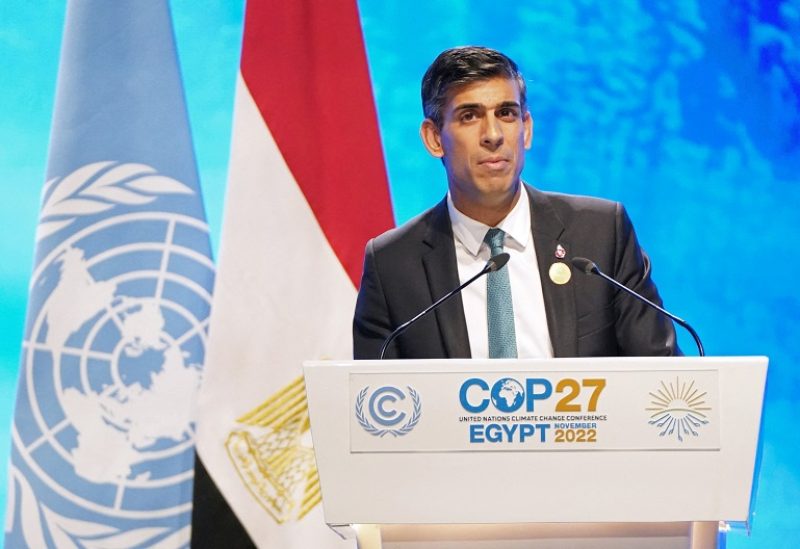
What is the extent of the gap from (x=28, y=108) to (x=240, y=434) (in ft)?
4.80

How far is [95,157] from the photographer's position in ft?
10.1

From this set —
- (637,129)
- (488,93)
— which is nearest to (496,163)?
(488,93)

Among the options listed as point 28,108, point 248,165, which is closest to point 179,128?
point 248,165

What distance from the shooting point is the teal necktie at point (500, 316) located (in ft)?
6.79

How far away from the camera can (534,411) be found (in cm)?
144

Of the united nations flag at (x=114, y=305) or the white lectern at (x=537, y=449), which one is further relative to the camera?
the united nations flag at (x=114, y=305)

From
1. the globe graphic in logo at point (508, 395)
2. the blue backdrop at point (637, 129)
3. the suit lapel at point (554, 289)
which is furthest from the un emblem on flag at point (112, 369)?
the globe graphic in logo at point (508, 395)

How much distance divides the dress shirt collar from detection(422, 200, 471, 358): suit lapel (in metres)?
0.02

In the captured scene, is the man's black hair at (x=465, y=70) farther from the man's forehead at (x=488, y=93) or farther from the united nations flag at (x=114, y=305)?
the united nations flag at (x=114, y=305)

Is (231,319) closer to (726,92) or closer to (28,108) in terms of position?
(28,108)

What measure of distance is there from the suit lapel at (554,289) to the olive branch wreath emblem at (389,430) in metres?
0.76

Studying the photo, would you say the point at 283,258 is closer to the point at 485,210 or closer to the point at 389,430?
the point at 485,210

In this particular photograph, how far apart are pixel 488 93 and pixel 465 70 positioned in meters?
0.08

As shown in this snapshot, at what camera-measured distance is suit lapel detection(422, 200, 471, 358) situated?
84.5 inches
